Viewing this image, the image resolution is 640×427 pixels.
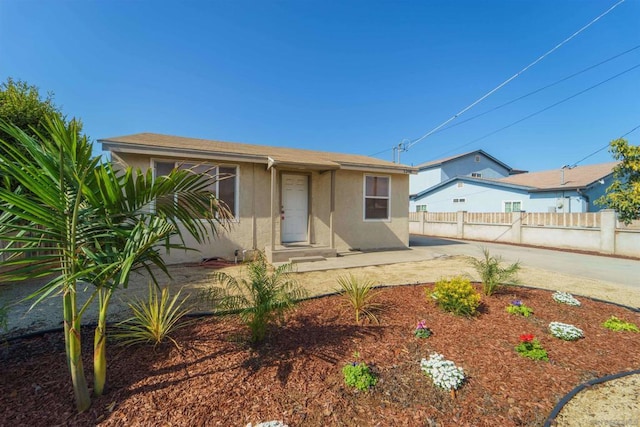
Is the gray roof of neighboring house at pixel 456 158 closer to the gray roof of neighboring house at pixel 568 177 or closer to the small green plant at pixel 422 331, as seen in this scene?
the gray roof of neighboring house at pixel 568 177

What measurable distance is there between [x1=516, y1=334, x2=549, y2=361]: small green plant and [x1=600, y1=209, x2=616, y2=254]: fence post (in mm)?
10615

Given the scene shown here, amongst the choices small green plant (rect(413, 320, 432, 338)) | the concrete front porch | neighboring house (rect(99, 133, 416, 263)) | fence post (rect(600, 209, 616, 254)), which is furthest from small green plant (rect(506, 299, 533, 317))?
fence post (rect(600, 209, 616, 254))

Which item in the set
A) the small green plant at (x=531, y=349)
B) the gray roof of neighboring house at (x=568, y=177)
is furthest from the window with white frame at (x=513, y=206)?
the small green plant at (x=531, y=349)

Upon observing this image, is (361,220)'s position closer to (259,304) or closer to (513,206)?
(259,304)

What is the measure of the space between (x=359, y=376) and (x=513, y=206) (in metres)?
20.1

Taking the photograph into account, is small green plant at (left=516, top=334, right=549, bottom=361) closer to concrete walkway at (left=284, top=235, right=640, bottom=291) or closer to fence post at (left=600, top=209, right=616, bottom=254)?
concrete walkway at (left=284, top=235, right=640, bottom=291)

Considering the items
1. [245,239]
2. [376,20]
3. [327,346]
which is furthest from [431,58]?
[327,346]

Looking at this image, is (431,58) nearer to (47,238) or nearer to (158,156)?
(158,156)

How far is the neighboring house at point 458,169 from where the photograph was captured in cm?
2498

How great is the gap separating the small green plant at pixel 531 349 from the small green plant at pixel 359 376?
176 cm

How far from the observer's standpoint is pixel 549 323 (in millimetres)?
3592

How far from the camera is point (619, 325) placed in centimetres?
347

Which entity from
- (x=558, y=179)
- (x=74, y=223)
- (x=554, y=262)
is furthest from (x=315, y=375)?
(x=558, y=179)

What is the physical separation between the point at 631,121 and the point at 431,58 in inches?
371
